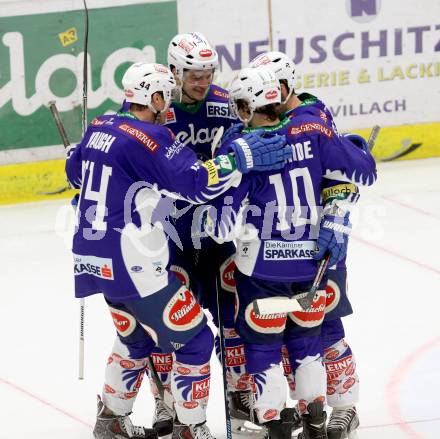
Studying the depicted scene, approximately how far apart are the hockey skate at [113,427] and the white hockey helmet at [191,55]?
1481mm

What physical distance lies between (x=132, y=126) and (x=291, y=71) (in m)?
0.69

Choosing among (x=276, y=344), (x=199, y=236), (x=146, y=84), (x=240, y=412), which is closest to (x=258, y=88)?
(x=146, y=84)

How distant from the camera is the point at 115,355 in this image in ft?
16.0

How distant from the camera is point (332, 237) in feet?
15.1

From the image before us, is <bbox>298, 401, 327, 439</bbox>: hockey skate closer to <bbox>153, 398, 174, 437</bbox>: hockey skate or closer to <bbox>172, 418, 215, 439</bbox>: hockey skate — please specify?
<bbox>172, 418, 215, 439</bbox>: hockey skate

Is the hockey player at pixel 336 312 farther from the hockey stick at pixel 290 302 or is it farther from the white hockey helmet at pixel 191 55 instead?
the white hockey helmet at pixel 191 55

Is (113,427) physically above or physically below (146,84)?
below

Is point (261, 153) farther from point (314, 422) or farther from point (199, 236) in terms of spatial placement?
point (314, 422)

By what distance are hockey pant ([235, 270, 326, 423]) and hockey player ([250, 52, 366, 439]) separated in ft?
0.55

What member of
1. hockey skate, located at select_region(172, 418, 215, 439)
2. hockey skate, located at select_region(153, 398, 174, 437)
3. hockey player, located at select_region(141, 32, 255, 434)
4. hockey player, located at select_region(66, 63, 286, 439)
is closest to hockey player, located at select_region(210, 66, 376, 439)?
hockey player, located at select_region(66, 63, 286, 439)

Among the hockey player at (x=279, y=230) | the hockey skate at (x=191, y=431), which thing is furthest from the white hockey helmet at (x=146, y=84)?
the hockey skate at (x=191, y=431)

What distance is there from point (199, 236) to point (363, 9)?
455 centimetres

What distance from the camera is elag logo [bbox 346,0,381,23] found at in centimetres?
905

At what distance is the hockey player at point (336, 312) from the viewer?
15.4 feet
